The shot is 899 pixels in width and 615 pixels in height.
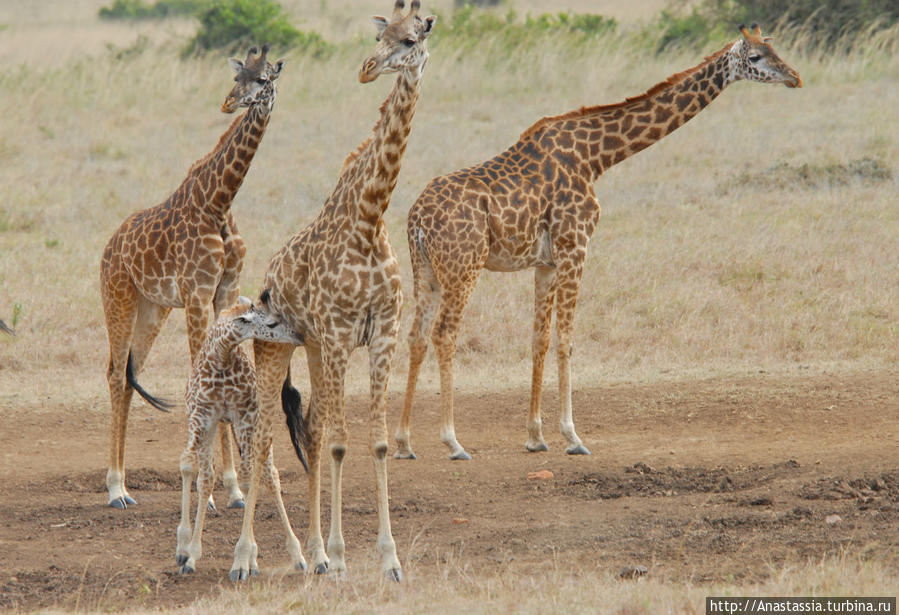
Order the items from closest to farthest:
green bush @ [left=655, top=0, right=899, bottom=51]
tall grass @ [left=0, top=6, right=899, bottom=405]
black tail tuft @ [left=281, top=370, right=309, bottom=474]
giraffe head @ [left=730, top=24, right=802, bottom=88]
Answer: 1. black tail tuft @ [left=281, top=370, right=309, bottom=474]
2. giraffe head @ [left=730, top=24, right=802, bottom=88]
3. tall grass @ [left=0, top=6, right=899, bottom=405]
4. green bush @ [left=655, top=0, right=899, bottom=51]

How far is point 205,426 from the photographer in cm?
653

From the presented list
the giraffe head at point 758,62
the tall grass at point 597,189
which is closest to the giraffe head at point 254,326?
the tall grass at point 597,189

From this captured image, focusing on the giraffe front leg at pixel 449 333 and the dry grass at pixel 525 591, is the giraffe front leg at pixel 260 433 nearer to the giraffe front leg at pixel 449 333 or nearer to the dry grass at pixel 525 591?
the dry grass at pixel 525 591

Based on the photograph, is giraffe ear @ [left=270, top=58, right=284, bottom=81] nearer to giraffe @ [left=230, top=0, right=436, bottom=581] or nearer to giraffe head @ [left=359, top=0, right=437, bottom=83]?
giraffe @ [left=230, top=0, right=436, bottom=581]

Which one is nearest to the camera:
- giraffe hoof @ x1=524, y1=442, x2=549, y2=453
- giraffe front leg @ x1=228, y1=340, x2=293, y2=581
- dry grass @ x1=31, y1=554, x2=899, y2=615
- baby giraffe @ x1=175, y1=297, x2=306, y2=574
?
dry grass @ x1=31, y1=554, x2=899, y2=615

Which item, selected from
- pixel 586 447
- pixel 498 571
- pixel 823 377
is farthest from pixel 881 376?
pixel 498 571

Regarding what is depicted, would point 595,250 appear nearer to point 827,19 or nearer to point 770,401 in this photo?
point 770,401

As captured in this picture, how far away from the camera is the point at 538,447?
8.81 meters

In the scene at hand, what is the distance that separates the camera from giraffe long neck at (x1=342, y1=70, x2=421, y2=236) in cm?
592

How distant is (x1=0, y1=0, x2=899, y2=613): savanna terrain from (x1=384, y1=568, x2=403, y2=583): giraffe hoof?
0.10 m

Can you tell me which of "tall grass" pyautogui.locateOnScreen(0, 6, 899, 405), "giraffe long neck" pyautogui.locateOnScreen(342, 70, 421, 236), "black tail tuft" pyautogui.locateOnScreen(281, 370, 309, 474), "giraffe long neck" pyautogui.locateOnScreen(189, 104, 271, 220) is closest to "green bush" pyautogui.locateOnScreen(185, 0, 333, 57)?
"tall grass" pyautogui.locateOnScreen(0, 6, 899, 405)

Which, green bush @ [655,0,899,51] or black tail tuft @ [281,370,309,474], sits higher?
green bush @ [655,0,899,51]

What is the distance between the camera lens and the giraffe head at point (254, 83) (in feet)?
24.2

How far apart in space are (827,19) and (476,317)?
13.5 metres
